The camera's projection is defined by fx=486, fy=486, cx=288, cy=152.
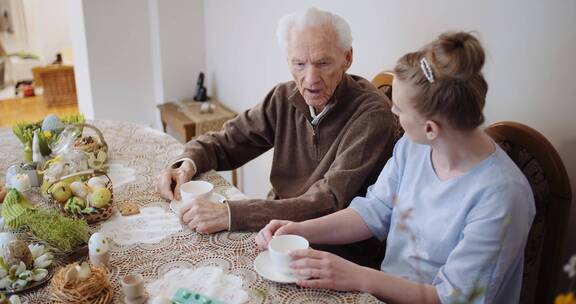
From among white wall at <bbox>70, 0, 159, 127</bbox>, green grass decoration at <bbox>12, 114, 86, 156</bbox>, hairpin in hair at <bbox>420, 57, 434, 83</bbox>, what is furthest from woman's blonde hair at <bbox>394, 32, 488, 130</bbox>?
white wall at <bbox>70, 0, 159, 127</bbox>

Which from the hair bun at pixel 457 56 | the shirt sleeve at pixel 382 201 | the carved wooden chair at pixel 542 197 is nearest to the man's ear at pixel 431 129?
the hair bun at pixel 457 56

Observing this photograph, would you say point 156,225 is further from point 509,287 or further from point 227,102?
point 227,102

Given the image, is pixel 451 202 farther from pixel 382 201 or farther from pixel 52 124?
pixel 52 124

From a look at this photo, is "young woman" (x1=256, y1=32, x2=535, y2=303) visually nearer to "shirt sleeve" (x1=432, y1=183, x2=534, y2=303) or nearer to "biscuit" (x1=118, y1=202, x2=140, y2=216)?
"shirt sleeve" (x1=432, y1=183, x2=534, y2=303)

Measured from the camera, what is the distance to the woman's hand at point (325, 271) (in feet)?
3.42

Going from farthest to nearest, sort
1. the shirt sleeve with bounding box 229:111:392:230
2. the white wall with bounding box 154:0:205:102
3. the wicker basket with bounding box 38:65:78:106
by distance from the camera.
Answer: the wicker basket with bounding box 38:65:78:106, the white wall with bounding box 154:0:205:102, the shirt sleeve with bounding box 229:111:392:230

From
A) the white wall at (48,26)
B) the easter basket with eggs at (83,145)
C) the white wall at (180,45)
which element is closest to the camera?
the easter basket with eggs at (83,145)

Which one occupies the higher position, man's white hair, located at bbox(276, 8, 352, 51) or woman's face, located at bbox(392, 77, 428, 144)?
man's white hair, located at bbox(276, 8, 352, 51)

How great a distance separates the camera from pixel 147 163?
5.83ft

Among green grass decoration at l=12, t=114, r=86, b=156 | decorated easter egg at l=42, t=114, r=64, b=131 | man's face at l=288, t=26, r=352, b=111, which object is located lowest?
green grass decoration at l=12, t=114, r=86, b=156

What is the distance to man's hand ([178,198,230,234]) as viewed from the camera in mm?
1283

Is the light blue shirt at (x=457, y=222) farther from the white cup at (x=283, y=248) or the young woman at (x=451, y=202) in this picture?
the white cup at (x=283, y=248)

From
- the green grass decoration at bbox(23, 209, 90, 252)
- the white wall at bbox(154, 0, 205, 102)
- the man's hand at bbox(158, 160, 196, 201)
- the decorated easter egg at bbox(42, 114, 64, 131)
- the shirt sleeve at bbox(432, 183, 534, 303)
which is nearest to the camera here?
the shirt sleeve at bbox(432, 183, 534, 303)

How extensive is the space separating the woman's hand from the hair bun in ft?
1.53
